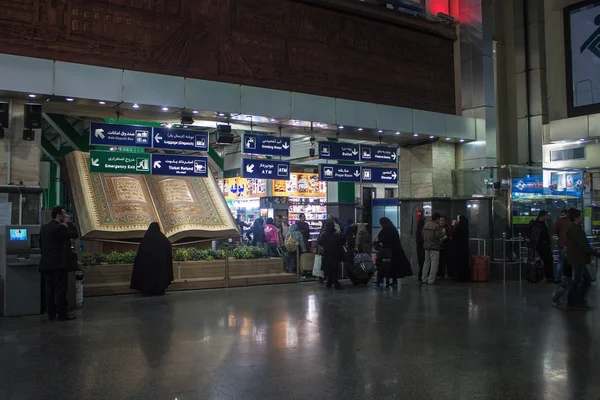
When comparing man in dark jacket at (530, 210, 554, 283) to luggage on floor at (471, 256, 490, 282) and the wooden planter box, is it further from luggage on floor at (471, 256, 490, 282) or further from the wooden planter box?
the wooden planter box

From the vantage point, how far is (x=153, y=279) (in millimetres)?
10469

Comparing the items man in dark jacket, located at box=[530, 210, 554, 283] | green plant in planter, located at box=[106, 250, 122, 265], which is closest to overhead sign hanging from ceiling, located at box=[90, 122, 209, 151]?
green plant in planter, located at box=[106, 250, 122, 265]

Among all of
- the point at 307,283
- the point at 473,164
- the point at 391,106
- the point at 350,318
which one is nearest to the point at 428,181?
the point at 473,164

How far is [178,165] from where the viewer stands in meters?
11.1

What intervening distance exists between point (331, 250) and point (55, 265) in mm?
5695

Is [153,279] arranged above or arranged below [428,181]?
below

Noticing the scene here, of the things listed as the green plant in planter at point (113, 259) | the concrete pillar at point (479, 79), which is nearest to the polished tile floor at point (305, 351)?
the green plant in planter at point (113, 259)

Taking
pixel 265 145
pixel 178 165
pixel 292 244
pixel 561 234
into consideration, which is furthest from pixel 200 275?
pixel 561 234

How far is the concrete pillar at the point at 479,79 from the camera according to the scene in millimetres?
13969

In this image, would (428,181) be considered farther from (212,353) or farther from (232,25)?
(212,353)

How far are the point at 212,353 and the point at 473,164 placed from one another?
1032 cm

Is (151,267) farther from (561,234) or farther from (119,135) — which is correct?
(561,234)

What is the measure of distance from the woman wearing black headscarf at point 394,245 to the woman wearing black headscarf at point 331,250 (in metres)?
0.98

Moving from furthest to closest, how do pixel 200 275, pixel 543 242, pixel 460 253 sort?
pixel 460 253 < pixel 543 242 < pixel 200 275
